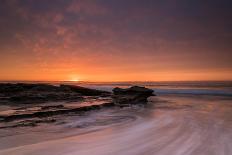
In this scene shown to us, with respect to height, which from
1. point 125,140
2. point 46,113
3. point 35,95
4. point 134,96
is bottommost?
point 125,140

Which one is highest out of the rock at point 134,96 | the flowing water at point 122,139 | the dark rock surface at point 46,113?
the rock at point 134,96

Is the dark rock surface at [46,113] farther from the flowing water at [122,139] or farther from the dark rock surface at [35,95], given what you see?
the dark rock surface at [35,95]

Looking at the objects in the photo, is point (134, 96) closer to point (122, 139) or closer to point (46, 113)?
point (46, 113)

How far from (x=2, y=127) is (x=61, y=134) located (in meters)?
2.00

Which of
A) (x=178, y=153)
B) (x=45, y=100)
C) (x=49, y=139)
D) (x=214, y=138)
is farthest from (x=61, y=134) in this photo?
(x=45, y=100)

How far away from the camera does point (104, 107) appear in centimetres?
1298

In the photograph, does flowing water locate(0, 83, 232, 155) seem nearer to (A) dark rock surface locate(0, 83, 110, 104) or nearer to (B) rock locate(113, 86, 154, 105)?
(B) rock locate(113, 86, 154, 105)

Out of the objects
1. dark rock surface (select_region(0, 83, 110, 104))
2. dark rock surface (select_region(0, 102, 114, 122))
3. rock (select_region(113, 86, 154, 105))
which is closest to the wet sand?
dark rock surface (select_region(0, 102, 114, 122))

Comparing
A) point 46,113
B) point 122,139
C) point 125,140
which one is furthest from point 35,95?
point 125,140

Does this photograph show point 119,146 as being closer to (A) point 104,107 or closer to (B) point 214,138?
(B) point 214,138

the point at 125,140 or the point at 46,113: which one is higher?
Result: the point at 46,113

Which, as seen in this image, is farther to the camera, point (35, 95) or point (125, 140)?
point (35, 95)

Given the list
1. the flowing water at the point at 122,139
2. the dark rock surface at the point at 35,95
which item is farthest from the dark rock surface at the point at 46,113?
the dark rock surface at the point at 35,95

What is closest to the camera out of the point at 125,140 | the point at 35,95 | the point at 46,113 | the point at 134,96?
the point at 125,140
